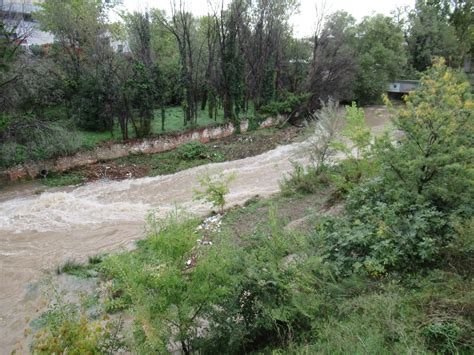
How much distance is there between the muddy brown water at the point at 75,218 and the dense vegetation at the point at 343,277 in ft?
8.71

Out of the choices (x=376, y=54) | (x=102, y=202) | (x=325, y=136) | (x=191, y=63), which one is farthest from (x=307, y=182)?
(x=376, y=54)

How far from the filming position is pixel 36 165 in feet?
55.0

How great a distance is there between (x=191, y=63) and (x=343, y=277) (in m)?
21.8

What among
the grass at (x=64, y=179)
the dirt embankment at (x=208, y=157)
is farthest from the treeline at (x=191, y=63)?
the dirt embankment at (x=208, y=157)

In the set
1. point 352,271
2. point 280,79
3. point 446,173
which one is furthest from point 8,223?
point 280,79

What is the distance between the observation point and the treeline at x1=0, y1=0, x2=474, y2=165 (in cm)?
1731

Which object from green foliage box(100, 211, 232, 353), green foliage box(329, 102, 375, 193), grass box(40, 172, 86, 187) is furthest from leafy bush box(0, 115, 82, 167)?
green foliage box(100, 211, 232, 353)

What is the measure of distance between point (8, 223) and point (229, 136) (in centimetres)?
1566

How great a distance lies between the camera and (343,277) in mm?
5984

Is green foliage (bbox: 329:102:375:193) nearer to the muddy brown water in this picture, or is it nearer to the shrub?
the shrub

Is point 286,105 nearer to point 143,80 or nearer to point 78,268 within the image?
point 143,80

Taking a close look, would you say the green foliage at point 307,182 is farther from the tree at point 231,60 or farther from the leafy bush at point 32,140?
the tree at point 231,60

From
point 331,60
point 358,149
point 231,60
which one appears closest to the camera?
point 358,149

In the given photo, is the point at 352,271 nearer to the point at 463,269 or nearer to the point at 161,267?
the point at 463,269
